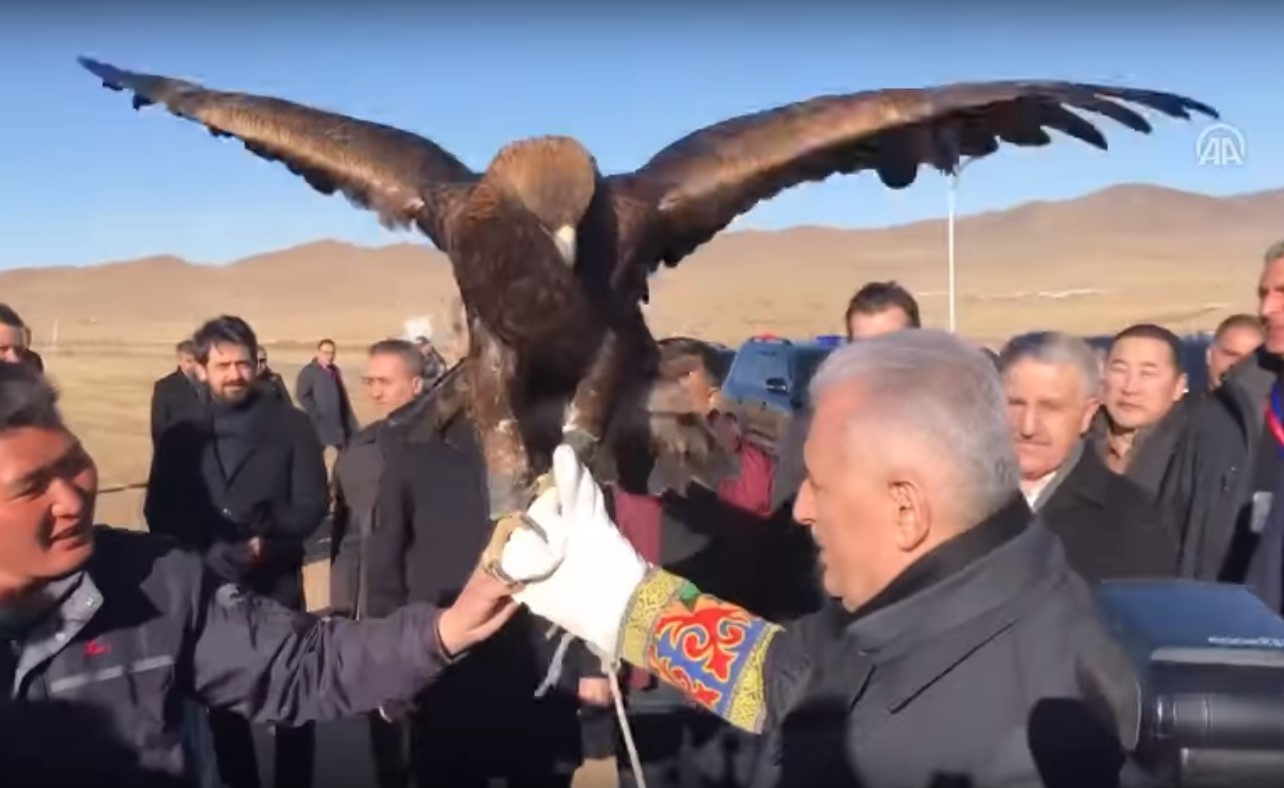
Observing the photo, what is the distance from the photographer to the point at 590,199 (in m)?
4.70

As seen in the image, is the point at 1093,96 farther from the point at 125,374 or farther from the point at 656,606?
the point at 125,374

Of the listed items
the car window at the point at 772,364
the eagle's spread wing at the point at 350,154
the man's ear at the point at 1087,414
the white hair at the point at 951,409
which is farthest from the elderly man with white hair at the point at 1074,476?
the car window at the point at 772,364

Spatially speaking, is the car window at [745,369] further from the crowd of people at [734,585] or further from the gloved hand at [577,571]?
the gloved hand at [577,571]

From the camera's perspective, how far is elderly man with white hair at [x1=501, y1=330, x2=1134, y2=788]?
1733 millimetres

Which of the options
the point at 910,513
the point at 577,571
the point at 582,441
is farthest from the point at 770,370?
the point at 910,513

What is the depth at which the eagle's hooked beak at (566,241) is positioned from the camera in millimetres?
4520

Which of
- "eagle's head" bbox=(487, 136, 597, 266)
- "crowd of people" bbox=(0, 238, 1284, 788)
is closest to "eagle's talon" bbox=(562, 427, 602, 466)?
"crowd of people" bbox=(0, 238, 1284, 788)

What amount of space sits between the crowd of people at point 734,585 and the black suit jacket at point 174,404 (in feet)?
2.20

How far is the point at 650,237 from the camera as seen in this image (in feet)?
15.8

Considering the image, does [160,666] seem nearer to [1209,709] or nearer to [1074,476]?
[1209,709]

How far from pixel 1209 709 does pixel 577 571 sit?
1066mm

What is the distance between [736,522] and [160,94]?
3.08m

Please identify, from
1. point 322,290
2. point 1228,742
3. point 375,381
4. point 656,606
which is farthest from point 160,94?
point 322,290

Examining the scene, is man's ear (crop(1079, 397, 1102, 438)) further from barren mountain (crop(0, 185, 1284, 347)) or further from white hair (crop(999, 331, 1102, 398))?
barren mountain (crop(0, 185, 1284, 347))
